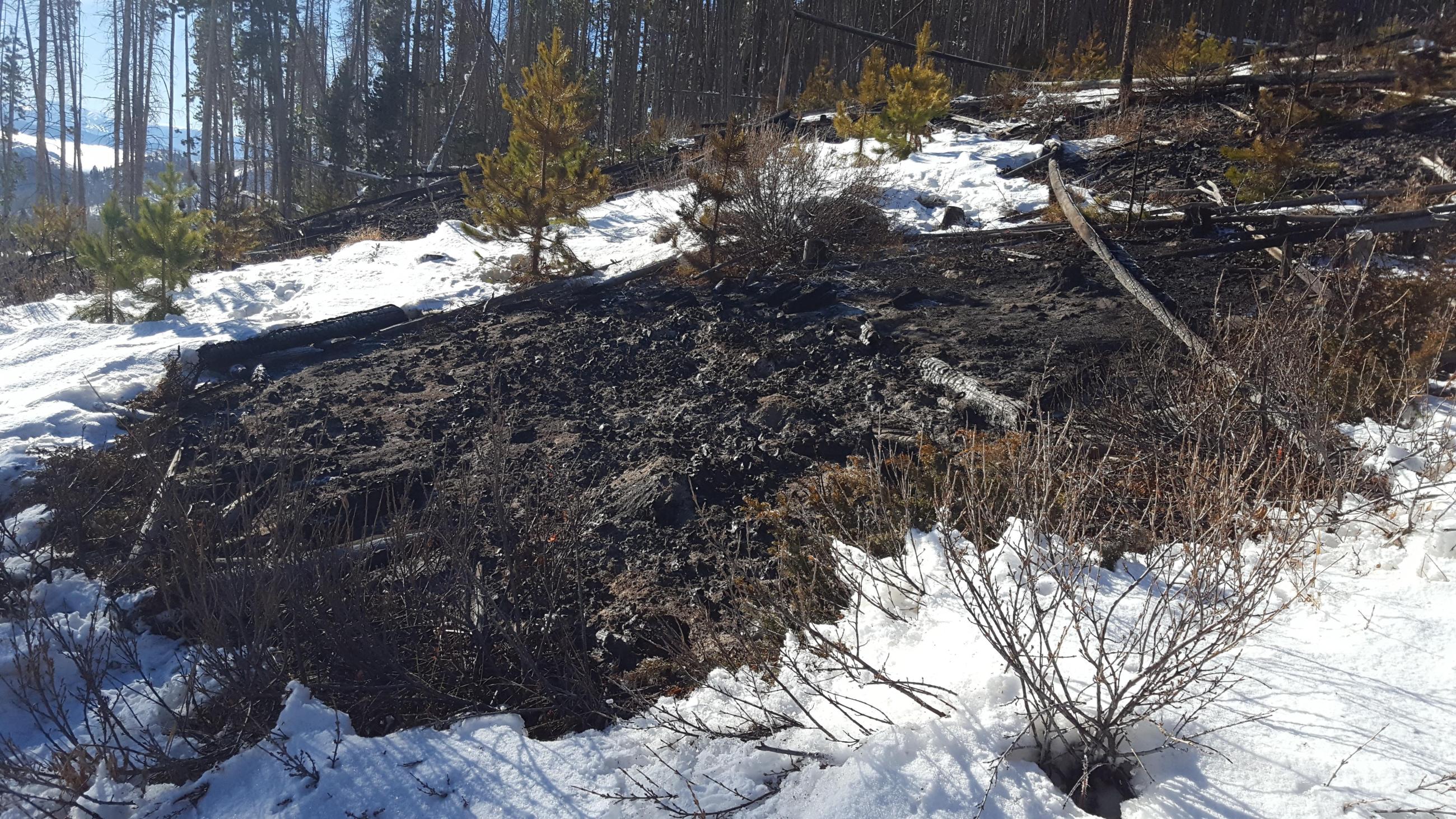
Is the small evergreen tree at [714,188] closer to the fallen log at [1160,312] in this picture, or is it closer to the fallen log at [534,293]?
the fallen log at [534,293]

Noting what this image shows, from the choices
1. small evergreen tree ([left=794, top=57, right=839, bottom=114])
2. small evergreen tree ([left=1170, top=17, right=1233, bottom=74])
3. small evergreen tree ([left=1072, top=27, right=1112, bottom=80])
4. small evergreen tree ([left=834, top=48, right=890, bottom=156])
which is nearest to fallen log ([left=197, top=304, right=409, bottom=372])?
small evergreen tree ([left=834, top=48, right=890, bottom=156])

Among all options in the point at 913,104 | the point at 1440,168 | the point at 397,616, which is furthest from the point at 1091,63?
the point at 397,616

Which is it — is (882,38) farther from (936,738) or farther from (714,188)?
(936,738)

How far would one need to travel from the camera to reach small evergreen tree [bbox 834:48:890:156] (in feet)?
42.7

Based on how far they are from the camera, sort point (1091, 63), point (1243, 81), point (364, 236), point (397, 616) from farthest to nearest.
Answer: point (1091, 63), point (364, 236), point (1243, 81), point (397, 616)

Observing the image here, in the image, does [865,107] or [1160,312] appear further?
[865,107]

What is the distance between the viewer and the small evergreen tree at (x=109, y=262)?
902cm

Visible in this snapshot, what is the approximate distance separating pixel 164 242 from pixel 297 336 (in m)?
2.61

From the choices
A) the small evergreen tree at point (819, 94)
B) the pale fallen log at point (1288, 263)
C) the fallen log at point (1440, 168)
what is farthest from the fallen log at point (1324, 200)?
the small evergreen tree at point (819, 94)

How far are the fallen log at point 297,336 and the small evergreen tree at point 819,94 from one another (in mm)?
13090

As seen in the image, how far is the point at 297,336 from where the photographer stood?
26.5 feet

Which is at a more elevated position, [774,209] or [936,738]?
[774,209]

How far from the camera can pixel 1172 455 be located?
383 centimetres

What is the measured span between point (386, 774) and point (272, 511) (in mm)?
1742
